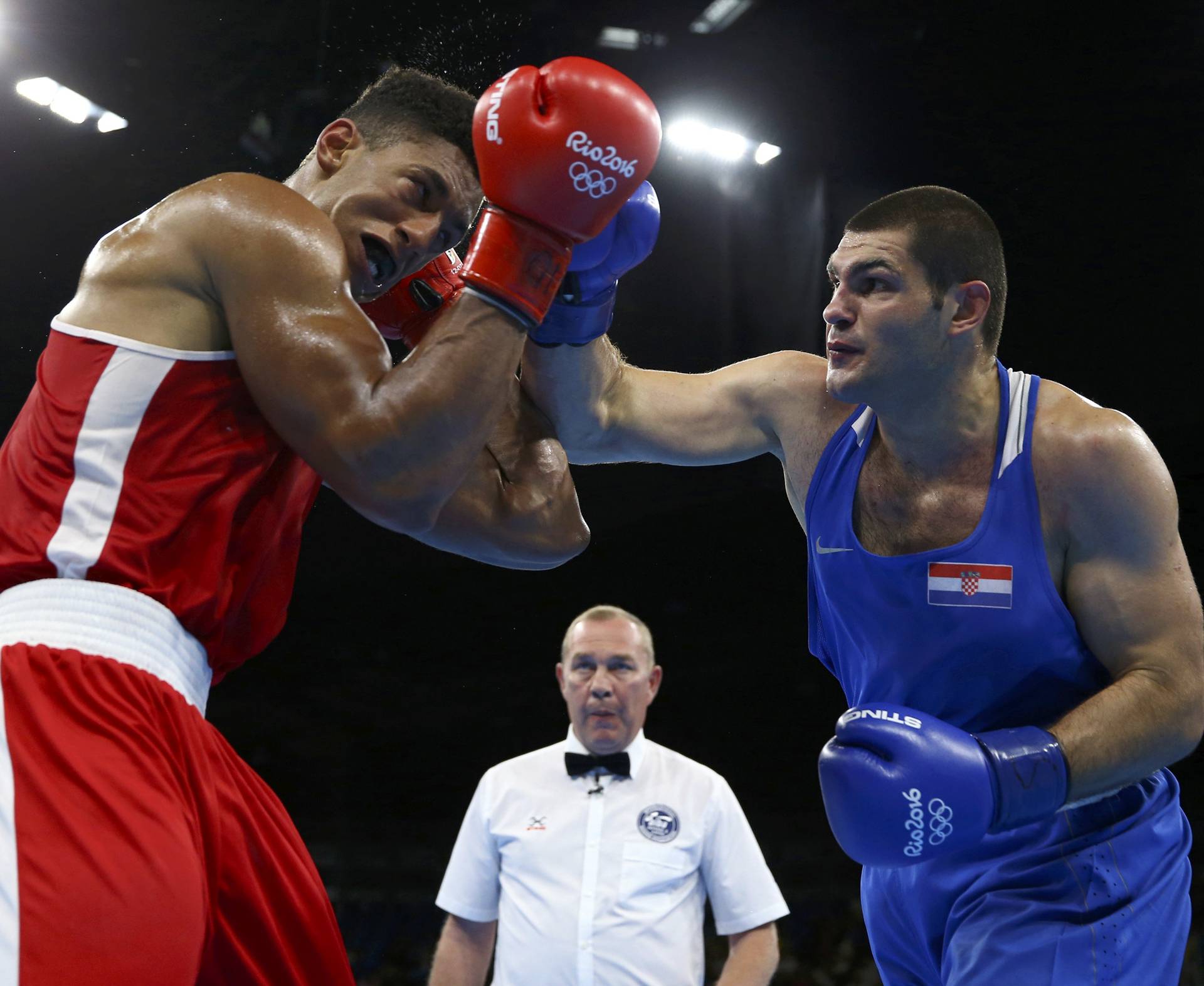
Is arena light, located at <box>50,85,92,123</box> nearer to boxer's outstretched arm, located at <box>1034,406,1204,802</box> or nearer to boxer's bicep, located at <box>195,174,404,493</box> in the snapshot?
boxer's bicep, located at <box>195,174,404,493</box>

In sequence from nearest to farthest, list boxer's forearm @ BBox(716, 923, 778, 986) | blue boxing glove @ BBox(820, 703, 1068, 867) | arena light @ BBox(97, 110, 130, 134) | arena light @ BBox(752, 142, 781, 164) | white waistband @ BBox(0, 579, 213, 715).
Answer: white waistband @ BBox(0, 579, 213, 715), blue boxing glove @ BBox(820, 703, 1068, 867), boxer's forearm @ BBox(716, 923, 778, 986), arena light @ BBox(97, 110, 130, 134), arena light @ BBox(752, 142, 781, 164)

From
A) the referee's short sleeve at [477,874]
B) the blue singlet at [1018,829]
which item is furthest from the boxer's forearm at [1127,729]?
the referee's short sleeve at [477,874]

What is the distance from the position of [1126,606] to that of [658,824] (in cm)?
221

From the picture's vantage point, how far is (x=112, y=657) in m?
1.42

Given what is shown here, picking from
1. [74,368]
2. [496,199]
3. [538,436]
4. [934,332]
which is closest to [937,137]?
[934,332]

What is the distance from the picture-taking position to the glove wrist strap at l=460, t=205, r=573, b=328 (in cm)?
170

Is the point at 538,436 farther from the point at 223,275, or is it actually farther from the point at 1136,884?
the point at 1136,884

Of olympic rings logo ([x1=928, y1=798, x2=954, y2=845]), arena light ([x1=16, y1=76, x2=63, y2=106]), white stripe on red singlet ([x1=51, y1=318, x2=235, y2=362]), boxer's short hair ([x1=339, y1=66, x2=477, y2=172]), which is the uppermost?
arena light ([x1=16, y1=76, x2=63, y2=106])

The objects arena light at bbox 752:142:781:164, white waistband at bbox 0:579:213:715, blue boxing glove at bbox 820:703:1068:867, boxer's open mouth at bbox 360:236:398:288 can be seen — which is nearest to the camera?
white waistband at bbox 0:579:213:715

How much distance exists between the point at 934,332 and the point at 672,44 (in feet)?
13.8

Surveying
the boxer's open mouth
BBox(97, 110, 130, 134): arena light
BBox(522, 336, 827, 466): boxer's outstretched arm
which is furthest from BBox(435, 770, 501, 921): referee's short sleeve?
BBox(97, 110, 130, 134): arena light

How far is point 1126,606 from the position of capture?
215cm

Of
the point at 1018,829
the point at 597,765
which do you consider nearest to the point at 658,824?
the point at 597,765

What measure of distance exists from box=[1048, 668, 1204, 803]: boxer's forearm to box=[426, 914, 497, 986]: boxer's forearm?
2621 millimetres
